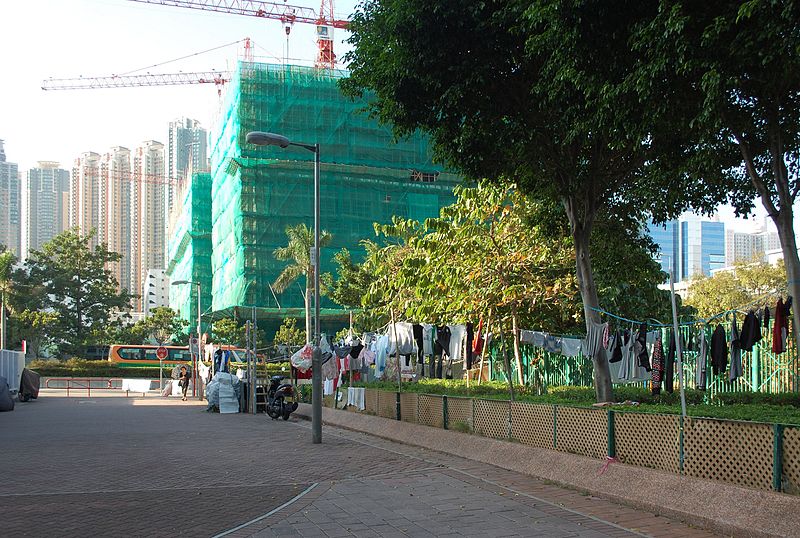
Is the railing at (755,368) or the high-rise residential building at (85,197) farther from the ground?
the high-rise residential building at (85,197)

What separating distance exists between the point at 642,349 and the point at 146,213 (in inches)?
6635

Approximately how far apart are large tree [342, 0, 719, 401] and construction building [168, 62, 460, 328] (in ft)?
165

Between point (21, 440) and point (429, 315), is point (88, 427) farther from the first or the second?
point (429, 315)

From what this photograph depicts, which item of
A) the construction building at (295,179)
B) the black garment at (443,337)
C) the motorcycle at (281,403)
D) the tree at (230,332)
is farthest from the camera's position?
the construction building at (295,179)

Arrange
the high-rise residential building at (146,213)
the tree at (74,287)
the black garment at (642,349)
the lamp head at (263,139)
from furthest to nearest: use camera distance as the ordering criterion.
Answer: the high-rise residential building at (146,213), the tree at (74,287), the lamp head at (263,139), the black garment at (642,349)

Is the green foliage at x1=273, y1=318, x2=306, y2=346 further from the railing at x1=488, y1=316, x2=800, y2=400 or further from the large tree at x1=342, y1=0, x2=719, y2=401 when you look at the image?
the large tree at x1=342, y1=0, x2=719, y2=401

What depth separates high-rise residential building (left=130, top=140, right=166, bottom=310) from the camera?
172750 mm

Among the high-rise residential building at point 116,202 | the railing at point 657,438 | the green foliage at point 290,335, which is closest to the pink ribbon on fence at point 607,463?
the railing at point 657,438

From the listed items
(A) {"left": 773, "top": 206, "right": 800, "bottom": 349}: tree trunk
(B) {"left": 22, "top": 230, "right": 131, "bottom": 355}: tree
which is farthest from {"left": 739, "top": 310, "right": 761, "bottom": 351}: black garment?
(B) {"left": 22, "top": 230, "right": 131, "bottom": 355}: tree

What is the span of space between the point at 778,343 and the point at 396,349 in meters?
10.1

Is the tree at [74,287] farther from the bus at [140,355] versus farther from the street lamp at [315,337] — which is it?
the street lamp at [315,337]

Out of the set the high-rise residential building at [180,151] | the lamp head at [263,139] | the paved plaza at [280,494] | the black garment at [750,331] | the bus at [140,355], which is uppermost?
the high-rise residential building at [180,151]

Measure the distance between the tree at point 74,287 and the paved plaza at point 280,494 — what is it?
2230 inches

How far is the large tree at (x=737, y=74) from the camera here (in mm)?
8422
